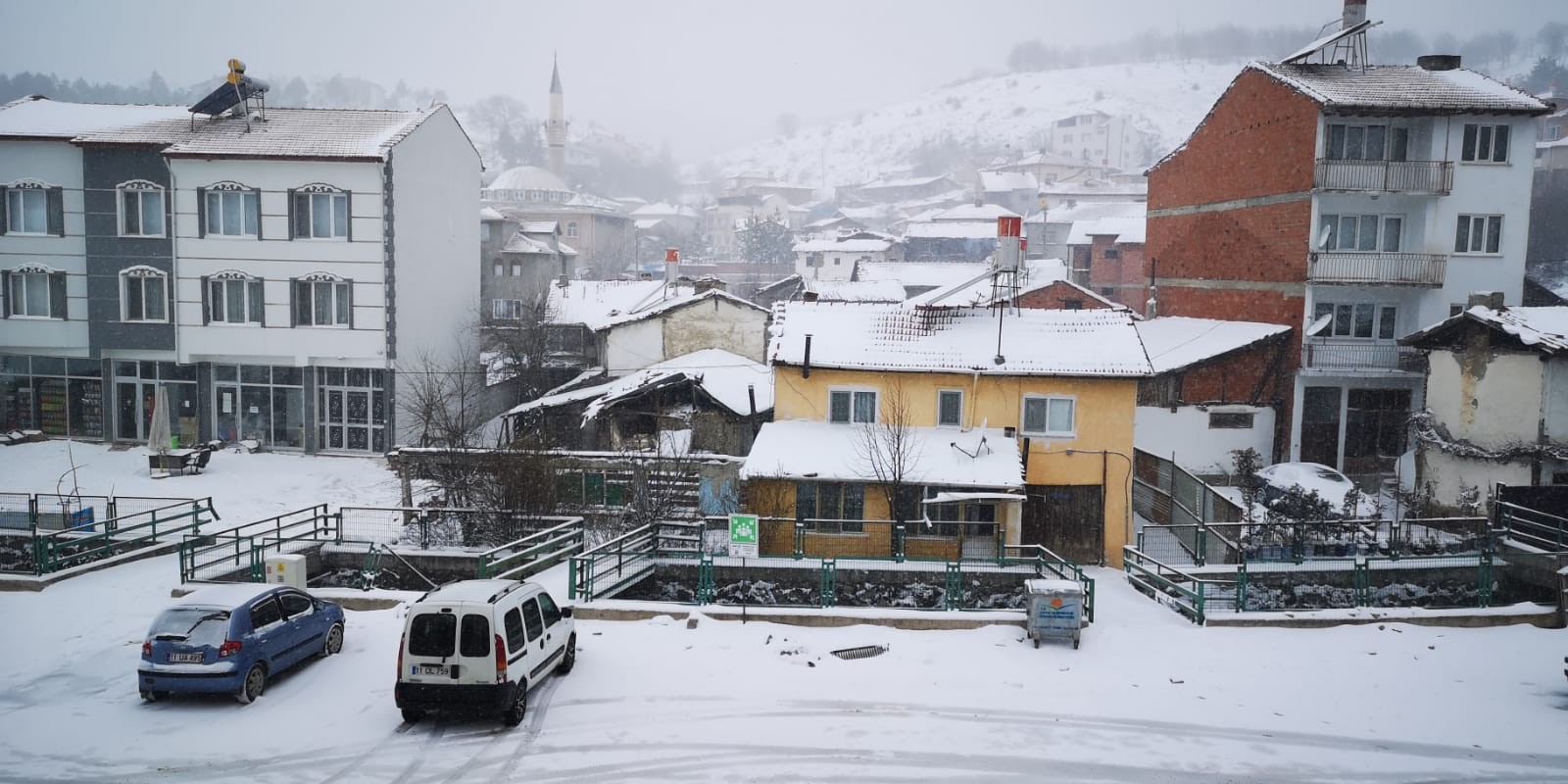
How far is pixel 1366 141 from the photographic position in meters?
31.0

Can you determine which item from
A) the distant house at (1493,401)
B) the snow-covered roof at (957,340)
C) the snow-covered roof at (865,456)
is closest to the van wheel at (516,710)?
the snow-covered roof at (865,456)

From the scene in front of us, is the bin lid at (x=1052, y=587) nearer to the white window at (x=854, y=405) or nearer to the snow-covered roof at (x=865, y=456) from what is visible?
the snow-covered roof at (x=865, y=456)

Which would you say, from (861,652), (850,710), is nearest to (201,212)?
(861,652)

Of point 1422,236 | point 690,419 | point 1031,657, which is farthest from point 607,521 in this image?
point 1422,236

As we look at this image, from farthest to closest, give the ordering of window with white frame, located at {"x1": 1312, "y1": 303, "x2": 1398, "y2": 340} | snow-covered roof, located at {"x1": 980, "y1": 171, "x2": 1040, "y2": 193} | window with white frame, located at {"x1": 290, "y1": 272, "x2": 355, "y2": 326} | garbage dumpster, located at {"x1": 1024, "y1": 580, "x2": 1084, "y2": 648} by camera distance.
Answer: snow-covered roof, located at {"x1": 980, "y1": 171, "x2": 1040, "y2": 193} → window with white frame, located at {"x1": 290, "y1": 272, "x2": 355, "y2": 326} → window with white frame, located at {"x1": 1312, "y1": 303, "x2": 1398, "y2": 340} → garbage dumpster, located at {"x1": 1024, "y1": 580, "x2": 1084, "y2": 648}

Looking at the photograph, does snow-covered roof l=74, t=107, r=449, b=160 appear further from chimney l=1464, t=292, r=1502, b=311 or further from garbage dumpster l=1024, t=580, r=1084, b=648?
chimney l=1464, t=292, r=1502, b=311

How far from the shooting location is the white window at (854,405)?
23.8 metres

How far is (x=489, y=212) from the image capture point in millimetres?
62312

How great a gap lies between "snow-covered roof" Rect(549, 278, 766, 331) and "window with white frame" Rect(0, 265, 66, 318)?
57.3 ft

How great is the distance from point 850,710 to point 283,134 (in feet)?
99.3

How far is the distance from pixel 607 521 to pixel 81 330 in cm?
2311

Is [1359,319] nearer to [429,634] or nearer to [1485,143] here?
[1485,143]

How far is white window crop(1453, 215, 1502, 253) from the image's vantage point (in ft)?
102

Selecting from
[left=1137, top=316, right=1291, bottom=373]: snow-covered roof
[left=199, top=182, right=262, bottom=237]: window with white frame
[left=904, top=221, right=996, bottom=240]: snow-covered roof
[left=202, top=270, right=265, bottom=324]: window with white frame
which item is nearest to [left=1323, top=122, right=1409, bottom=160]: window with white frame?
[left=1137, top=316, right=1291, bottom=373]: snow-covered roof
